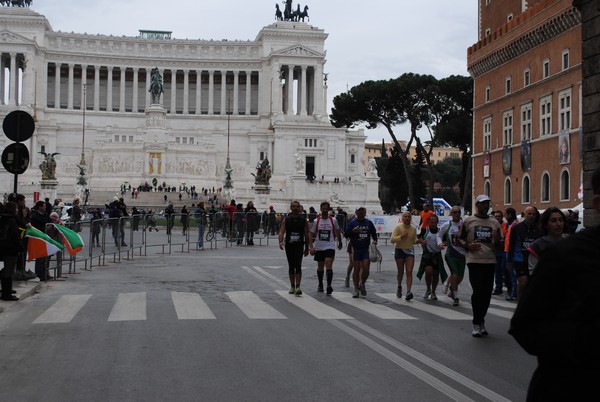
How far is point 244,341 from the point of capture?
33.0 ft

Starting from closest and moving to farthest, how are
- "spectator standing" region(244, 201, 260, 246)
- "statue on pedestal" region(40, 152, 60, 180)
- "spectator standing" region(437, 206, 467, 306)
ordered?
1. "spectator standing" region(437, 206, 467, 306)
2. "spectator standing" region(244, 201, 260, 246)
3. "statue on pedestal" region(40, 152, 60, 180)

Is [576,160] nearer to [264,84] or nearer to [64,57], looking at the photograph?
[264,84]

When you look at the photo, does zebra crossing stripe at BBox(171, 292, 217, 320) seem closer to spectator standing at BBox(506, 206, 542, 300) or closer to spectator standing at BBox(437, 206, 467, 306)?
spectator standing at BBox(437, 206, 467, 306)

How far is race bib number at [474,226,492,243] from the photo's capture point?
11.5m

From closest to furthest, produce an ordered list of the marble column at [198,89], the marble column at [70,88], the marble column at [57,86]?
the marble column at [70,88], the marble column at [57,86], the marble column at [198,89]

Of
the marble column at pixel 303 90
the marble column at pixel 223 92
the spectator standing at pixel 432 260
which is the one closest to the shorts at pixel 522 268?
the spectator standing at pixel 432 260

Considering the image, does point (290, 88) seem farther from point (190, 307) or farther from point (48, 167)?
point (190, 307)

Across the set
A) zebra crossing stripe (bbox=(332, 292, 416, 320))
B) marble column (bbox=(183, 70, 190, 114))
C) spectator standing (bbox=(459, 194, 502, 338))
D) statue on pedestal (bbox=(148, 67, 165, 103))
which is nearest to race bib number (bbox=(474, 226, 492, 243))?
spectator standing (bbox=(459, 194, 502, 338))

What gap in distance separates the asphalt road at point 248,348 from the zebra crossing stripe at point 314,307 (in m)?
0.03

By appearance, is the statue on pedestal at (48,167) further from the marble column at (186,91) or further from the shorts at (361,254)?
the shorts at (361,254)

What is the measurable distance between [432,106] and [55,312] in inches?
2328

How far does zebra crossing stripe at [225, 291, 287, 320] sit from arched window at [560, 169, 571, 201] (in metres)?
30.7

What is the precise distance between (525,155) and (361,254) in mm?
34763

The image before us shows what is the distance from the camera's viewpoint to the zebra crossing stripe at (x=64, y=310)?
12194 millimetres
